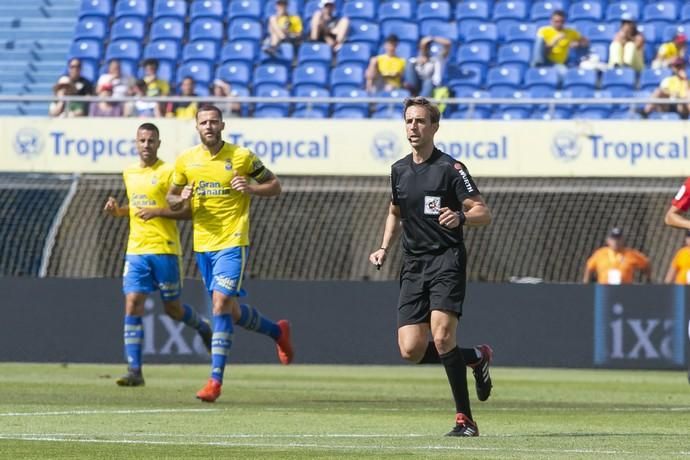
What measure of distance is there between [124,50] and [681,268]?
32.9 ft

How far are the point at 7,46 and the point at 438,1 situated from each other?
7285 millimetres

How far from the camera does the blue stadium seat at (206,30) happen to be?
26.1 meters

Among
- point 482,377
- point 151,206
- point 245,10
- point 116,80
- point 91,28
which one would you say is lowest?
point 482,377

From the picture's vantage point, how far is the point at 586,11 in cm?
2614

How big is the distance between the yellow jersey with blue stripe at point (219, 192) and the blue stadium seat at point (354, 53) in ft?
38.8

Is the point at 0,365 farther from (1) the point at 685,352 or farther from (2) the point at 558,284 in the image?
(1) the point at 685,352

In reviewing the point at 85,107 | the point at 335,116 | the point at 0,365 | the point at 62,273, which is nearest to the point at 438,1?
the point at 335,116

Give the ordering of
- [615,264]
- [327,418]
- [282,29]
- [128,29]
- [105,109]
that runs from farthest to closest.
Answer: [128,29] < [282,29] < [105,109] < [615,264] < [327,418]

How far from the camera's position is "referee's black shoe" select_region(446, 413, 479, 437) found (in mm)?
9711

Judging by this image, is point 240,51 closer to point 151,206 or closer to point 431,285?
point 151,206

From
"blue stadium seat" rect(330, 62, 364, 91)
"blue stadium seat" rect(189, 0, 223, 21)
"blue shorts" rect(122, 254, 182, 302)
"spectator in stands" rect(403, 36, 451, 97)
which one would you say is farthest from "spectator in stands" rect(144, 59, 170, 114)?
"blue shorts" rect(122, 254, 182, 302)

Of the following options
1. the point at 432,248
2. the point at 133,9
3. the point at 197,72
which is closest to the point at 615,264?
the point at 197,72

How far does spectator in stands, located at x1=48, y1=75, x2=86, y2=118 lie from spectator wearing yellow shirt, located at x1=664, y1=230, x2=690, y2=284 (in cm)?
829

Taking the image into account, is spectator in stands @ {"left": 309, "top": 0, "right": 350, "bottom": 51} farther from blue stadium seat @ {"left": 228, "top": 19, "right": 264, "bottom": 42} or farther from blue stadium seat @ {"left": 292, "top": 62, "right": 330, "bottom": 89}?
blue stadium seat @ {"left": 228, "top": 19, "right": 264, "bottom": 42}
